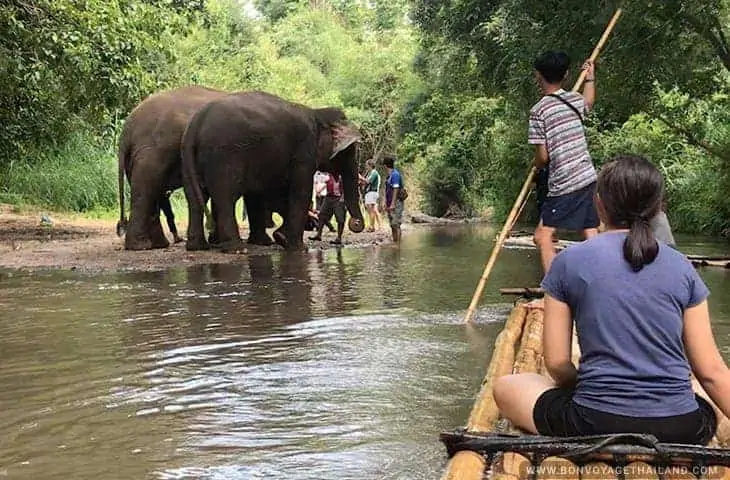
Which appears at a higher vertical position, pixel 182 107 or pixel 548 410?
pixel 182 107

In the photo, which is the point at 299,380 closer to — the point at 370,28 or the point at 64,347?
the point at 64,347

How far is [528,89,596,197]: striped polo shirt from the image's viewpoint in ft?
20.7

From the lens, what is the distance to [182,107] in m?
15.2

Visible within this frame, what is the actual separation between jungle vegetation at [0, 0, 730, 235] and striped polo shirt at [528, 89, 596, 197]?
18.0 feet

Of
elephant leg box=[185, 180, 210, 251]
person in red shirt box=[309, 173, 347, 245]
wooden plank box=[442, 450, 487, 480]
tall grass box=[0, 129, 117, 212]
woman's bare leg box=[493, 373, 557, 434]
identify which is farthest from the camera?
tall grass box=[0, 129, 117, 212]

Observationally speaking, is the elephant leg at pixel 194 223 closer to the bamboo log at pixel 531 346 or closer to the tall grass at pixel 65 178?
the bamboo log at pixel 531 346

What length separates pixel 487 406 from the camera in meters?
3.90

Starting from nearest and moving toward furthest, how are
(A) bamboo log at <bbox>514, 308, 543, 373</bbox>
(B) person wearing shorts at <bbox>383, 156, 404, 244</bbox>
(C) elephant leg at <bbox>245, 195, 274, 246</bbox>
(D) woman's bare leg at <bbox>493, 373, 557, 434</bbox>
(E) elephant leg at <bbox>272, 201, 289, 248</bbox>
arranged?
(D) woman's bare leg at <bbox>493, 373, 557, 434</bbox> → (A) bamboo log at <bbox>514, 308, 543, 373</bbox> → (E) elephant leg at <bbox>272, 201, 289, 248</bbox> → (C) elephant leg at <bbox>245, 195, 274, 246</bbox> → (B) person wearing shorts at <bbox>383, 156, 404, 244</bbox>

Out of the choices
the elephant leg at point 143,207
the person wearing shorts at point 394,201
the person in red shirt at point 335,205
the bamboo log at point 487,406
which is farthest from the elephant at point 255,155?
the bamboo log at point 487,406

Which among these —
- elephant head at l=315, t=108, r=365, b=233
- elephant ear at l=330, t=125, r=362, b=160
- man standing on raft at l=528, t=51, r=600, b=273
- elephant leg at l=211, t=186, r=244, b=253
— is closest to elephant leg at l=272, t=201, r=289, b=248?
elephant head at l=315, t=108, r=365, b=233

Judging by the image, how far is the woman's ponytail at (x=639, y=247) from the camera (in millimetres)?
3117

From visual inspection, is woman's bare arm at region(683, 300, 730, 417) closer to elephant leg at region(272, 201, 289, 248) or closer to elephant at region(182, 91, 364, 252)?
elephant at region(182, 91, 364, 252)

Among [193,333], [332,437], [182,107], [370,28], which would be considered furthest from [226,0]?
[332,437]

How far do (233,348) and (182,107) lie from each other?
9.29 m
